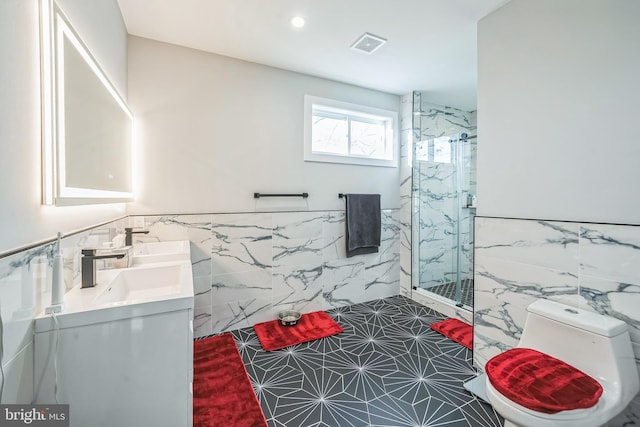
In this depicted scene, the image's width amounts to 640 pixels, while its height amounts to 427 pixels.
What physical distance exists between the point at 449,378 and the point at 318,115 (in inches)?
102

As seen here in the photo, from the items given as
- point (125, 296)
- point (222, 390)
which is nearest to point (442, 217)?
point (222, 390)

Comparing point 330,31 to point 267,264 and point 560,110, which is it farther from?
point 267,264

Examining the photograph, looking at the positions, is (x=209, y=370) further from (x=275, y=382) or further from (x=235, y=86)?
(x=235, y=86)

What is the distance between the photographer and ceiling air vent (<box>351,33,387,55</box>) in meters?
2.20

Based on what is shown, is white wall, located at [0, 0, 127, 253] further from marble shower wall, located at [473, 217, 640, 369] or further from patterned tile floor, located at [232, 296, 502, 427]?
marble shower wall, located at [473, 217, 640, 369]

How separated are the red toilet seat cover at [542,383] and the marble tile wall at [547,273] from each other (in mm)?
366

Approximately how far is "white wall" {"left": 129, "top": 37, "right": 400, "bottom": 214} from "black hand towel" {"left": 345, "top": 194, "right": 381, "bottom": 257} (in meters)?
0.17

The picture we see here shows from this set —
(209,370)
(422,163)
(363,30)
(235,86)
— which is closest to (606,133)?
(363,30)

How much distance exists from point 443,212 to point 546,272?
1.84m

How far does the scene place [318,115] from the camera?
3016 mm

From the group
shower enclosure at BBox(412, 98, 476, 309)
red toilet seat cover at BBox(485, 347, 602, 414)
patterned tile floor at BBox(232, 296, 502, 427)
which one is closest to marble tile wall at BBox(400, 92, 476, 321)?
shower enclosure at BBox(412, 98, 476, 309)

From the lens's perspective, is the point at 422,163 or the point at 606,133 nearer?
the point at 606,133

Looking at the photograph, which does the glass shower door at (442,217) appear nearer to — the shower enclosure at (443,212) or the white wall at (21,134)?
the shower enclosure at (443,212)

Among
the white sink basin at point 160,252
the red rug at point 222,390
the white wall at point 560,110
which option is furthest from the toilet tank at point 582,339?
the white sink basin at point 160,252
